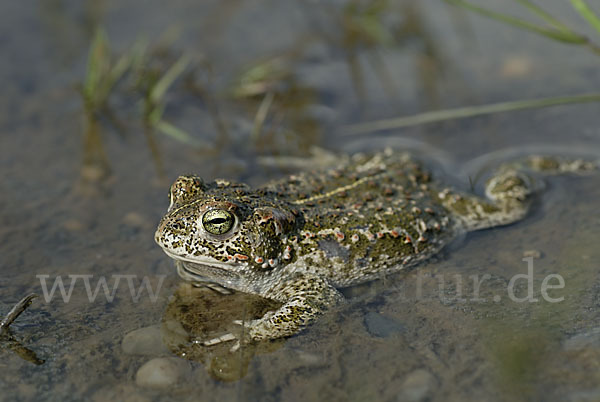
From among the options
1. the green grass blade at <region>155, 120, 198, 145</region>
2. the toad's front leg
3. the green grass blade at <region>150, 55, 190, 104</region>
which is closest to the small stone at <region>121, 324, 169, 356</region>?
the toad's front leg

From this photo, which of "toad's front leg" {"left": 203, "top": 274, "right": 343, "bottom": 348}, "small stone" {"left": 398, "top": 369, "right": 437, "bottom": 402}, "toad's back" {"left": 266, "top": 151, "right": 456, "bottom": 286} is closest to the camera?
"small stone" {"left": 398, "top": 369, "right": 437, "bottom": 402}

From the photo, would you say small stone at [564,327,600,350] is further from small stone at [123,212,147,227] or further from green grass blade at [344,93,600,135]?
small stone at [123,212,147,227]

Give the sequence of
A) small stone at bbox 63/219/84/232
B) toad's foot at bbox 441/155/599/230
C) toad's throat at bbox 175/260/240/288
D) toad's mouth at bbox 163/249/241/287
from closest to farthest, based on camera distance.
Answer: toad's mouth at bbox 163/249/241/287 → toad's throat at bbox 175/260/240/288 → toad's foot at bbox 441/155/599/230 → small stone at bbox 63/219/84/232

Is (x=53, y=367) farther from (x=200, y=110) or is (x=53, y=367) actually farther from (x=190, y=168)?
(x=200, y=110)

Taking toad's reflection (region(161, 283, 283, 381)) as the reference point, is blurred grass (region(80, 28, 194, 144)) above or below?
above

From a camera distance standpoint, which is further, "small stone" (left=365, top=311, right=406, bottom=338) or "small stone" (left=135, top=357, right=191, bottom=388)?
"small stone" (left=365, top=311, right=406, bottom=338)

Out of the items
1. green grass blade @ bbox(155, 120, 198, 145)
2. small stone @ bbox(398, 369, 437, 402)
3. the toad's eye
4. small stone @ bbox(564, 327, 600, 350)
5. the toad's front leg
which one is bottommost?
small stone @ bbox(398, 369, 437, 402)
